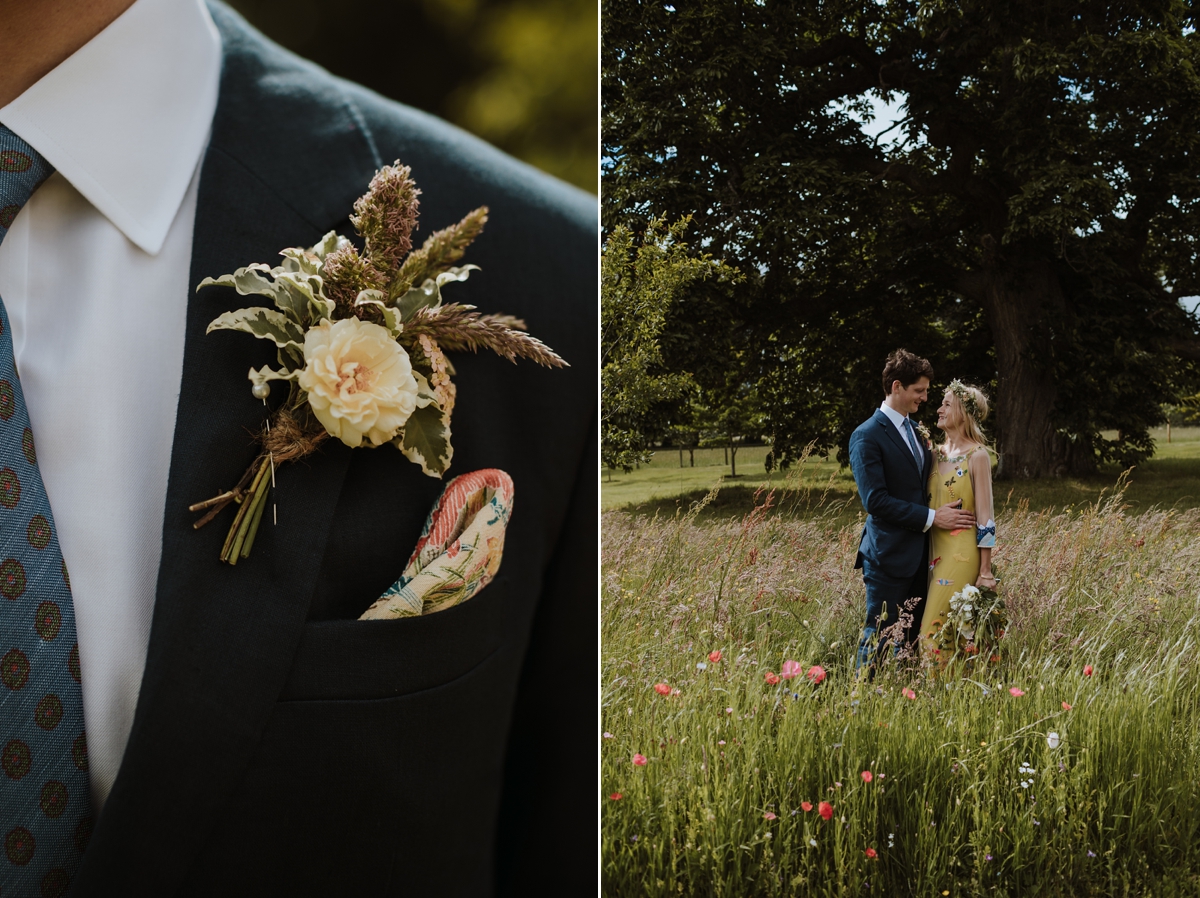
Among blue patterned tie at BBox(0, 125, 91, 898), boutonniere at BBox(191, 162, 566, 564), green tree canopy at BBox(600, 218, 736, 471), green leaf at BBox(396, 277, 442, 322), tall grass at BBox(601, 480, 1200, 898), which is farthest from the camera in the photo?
green tree canopy at BBox(600, 218, 736, 471)

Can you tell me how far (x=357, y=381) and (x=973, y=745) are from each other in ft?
4.54

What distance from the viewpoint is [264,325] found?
2.81ft

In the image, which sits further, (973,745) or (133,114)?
(973,745)

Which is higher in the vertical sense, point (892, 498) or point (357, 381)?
point (357, 381)

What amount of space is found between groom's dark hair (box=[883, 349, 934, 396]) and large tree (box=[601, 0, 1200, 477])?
0.03m

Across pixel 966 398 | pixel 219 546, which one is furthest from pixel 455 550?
pixel 966 398

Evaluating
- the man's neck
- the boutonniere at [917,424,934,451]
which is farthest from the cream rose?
the boutonniere at [917,424,934,451]

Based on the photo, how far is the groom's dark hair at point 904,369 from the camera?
167 cm

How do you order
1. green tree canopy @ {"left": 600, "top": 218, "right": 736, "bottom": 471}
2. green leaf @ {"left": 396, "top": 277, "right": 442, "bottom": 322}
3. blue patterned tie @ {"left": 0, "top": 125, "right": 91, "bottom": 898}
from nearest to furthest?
blue patterned tie @ {"left": 0, "top": 125, "right": 91, "bottom": 898} < green leaf @ {"left": 396, "top": 277, "right": 442, "bottom": 322} < green tree canopy @ {"left": 600, "top": 218, "right": 736, "bottom": 471}

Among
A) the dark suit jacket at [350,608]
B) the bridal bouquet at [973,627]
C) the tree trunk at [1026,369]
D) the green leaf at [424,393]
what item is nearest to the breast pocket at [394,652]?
the dark suit jacket at [350,608]

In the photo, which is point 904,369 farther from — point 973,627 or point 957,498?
point 973,627

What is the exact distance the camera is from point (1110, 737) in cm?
159

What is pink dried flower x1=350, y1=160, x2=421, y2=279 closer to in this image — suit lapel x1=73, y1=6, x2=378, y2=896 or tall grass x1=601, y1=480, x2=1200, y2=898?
suit lapel x1=73, y1=6, x2=378, y2=896

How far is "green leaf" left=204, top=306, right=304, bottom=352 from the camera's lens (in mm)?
827
